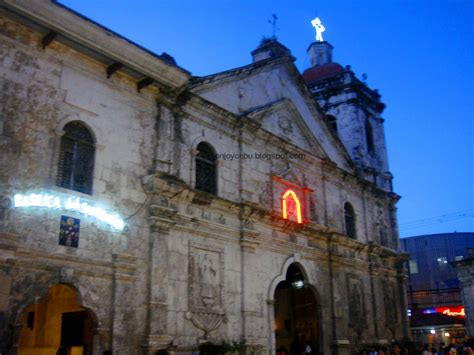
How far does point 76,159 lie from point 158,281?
3.51 meters

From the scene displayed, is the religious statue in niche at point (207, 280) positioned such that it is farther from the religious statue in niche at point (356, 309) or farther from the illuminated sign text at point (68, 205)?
A: the religious statue in niche at point (356, 309)

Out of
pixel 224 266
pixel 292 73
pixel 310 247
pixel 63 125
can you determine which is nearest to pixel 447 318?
pixel 310 247

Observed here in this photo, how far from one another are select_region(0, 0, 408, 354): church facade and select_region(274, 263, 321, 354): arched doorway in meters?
0.07

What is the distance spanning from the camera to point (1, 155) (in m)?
10.1

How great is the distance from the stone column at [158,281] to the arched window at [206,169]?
2.00 meters

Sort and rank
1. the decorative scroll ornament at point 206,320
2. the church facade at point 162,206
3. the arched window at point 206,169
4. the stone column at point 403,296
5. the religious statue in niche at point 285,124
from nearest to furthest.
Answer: the church facade at point 162,206 → the decorative scroll ornament at point 206,320 → the arched window at point 206,169 → the religious statue in niche at point 285,124 → the stone column at point 403,296

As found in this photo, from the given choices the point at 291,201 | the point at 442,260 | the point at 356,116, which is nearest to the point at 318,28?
the point at 356,116

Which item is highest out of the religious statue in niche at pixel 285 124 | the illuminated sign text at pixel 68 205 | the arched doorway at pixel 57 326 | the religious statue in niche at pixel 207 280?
the religious statue in niche at pixel 285 124

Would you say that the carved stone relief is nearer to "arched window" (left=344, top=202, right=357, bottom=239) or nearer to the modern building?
"arched window" (left=344, top=202, right=357, bottom=239)

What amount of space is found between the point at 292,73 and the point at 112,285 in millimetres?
11576

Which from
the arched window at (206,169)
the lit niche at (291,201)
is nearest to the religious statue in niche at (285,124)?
the lit niche at (291,201)

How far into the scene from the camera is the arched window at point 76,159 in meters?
11.3

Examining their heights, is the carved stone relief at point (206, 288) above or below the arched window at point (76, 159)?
below

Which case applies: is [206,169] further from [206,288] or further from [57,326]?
Result: [57,326]
